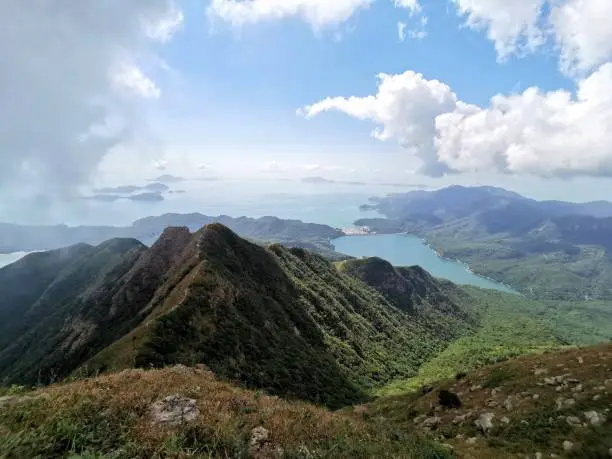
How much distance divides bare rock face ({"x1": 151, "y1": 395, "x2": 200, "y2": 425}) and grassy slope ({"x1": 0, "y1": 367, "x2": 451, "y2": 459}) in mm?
259

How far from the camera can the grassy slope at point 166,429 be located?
9305 millimetres

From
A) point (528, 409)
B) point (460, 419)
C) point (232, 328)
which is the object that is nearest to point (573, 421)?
point (528, 409)

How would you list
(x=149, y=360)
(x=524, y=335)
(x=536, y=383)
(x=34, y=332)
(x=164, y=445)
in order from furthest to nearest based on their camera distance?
(x=524, y=335), (x=34, y=332), (x=149, y=360), (x=536, y=383), (x=164, y=445)

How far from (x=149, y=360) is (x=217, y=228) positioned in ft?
172

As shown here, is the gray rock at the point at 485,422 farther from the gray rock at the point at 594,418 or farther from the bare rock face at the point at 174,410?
the bare rock face at the point at 174,410

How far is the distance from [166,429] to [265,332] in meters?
53.3

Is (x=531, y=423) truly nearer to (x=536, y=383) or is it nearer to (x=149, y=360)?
(x=536, y=383)

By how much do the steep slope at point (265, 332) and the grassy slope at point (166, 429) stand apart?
29.7 metres

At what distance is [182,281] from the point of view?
2689 inches

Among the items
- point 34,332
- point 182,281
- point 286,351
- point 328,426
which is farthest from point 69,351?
point 328,426

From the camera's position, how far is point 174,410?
12547mm

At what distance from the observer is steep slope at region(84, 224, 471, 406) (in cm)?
4691

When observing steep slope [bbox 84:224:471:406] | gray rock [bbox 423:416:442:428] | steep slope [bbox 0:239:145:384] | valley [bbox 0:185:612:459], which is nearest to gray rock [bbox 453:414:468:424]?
valley [bbox 0:185:612:459]

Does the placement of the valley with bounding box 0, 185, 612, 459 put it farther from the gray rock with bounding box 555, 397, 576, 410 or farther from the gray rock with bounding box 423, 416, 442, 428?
the gray rock with bounding box 555, 397, 576, 410
